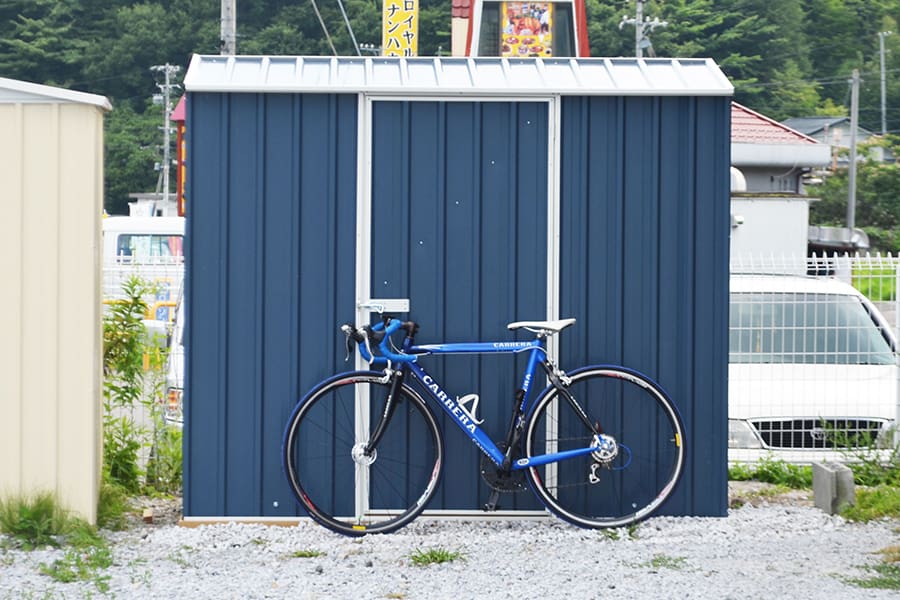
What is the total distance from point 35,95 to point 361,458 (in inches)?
95.5

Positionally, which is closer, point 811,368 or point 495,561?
point 495,561

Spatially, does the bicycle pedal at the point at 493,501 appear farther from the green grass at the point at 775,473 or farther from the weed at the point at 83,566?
the green grass at the point at 775,473

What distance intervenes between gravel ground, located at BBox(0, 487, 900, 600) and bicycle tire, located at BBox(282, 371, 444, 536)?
172 millimetres

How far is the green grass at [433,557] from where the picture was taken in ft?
20.9

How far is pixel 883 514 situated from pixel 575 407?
6.08ft

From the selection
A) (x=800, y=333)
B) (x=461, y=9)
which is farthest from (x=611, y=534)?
(x=461, y=9)

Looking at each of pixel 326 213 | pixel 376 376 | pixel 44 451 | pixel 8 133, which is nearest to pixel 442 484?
pixel 376 376

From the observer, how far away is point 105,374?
808cm

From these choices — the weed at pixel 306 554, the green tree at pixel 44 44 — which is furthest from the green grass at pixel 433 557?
the green tree at pixel 44 44

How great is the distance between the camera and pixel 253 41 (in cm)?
5459

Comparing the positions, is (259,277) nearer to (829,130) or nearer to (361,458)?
(361,458)

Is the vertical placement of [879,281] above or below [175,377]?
above

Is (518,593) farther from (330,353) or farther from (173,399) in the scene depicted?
(173,399)

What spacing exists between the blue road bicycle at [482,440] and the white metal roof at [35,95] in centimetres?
174
